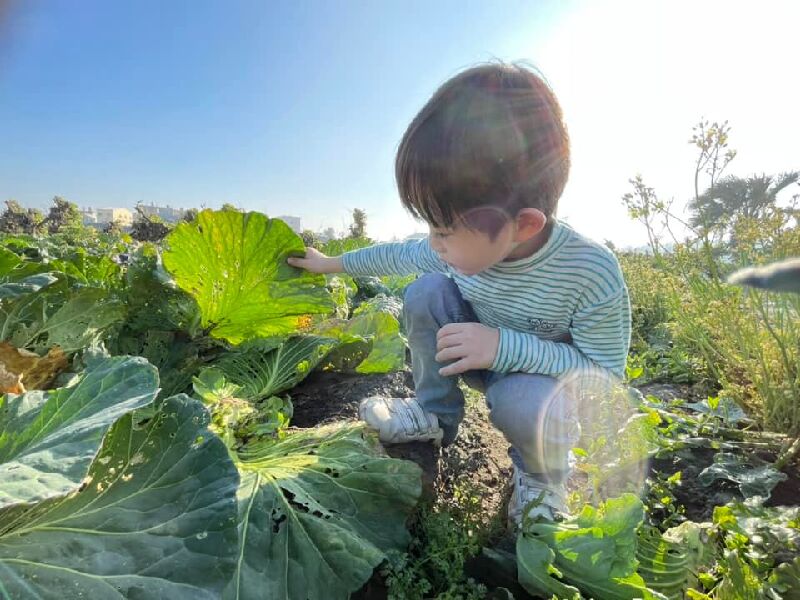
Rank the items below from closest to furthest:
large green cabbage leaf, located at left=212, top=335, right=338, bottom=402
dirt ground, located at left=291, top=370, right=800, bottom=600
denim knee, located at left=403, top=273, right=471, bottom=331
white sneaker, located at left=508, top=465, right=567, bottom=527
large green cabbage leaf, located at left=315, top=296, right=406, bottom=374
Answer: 1. white sneaker, located at left=508, top=465, right=567, bottom=527
2. dirt ground, located at left=291, top=370, right=800, bottom=600
3. denim knee, located at left=403, top=273, right=471, bottom=331
4. large green cabbage leaf, located at left=212, top=335, right=338, bottom=402
5. large green cabbage leaf, located at left=315, top=296, right=406, bottom=374

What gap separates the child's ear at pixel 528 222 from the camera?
1.19 meters

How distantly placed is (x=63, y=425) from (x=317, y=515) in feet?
1.78

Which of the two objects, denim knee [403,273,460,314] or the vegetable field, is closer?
the vegetable field

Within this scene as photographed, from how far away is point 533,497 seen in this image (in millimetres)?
1342

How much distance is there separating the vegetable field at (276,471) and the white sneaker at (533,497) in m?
0.06

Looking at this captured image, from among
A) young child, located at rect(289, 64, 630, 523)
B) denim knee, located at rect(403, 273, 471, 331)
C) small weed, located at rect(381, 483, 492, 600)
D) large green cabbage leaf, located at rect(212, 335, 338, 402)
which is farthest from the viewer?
large green cabbage leaf, located at rect(212, 335, 338, 402)

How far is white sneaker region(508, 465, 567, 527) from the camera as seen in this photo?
1.31 meters

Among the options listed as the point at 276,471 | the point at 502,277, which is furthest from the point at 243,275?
the point at 502,277

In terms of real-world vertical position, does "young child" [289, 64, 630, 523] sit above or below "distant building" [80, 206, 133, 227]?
below

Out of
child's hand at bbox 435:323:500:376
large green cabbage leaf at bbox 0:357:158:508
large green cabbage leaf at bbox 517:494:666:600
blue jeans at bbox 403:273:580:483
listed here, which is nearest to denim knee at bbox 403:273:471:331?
blue jeans at bbox 403:273:580:483

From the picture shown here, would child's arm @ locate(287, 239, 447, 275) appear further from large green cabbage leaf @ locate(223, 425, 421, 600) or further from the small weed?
the small weed

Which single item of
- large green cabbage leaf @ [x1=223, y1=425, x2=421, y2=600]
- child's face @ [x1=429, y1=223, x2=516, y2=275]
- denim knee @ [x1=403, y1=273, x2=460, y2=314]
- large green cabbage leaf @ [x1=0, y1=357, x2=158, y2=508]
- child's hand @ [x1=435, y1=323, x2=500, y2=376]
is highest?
child's face @ [x1=429, y1=223, x2=516, y2=275]

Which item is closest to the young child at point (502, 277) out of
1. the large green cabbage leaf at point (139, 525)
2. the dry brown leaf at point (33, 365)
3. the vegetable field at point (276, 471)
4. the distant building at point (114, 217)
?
the vegetable field at point (276, 471)

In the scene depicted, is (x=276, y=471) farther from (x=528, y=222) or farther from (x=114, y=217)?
(x=114, y=217)
